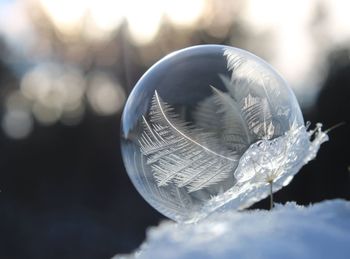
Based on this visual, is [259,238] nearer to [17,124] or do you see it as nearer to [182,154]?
[182,154]

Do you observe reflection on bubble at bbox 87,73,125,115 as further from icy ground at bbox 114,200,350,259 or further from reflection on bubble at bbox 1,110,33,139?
icy ground at bbox 114,200,350,259

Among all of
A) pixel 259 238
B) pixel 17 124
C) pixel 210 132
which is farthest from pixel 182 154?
pixel 17 124

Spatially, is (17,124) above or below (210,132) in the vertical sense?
below

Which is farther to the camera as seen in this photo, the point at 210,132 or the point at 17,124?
the point at 17,124

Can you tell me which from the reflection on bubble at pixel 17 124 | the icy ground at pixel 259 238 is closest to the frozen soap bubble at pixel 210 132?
the icy ground at pixel 259 238

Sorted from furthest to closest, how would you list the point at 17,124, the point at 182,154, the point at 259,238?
the point at 17,124 → the point at 182,154 → the point at 259,238

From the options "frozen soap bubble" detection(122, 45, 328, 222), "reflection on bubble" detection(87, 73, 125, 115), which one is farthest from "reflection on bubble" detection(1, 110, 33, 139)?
"frozen soap bubble" detection(122, 45, 328, 222)

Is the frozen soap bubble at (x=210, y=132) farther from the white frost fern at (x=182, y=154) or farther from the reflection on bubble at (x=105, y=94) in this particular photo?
the reflection on bubble at (x=105, y=94)
